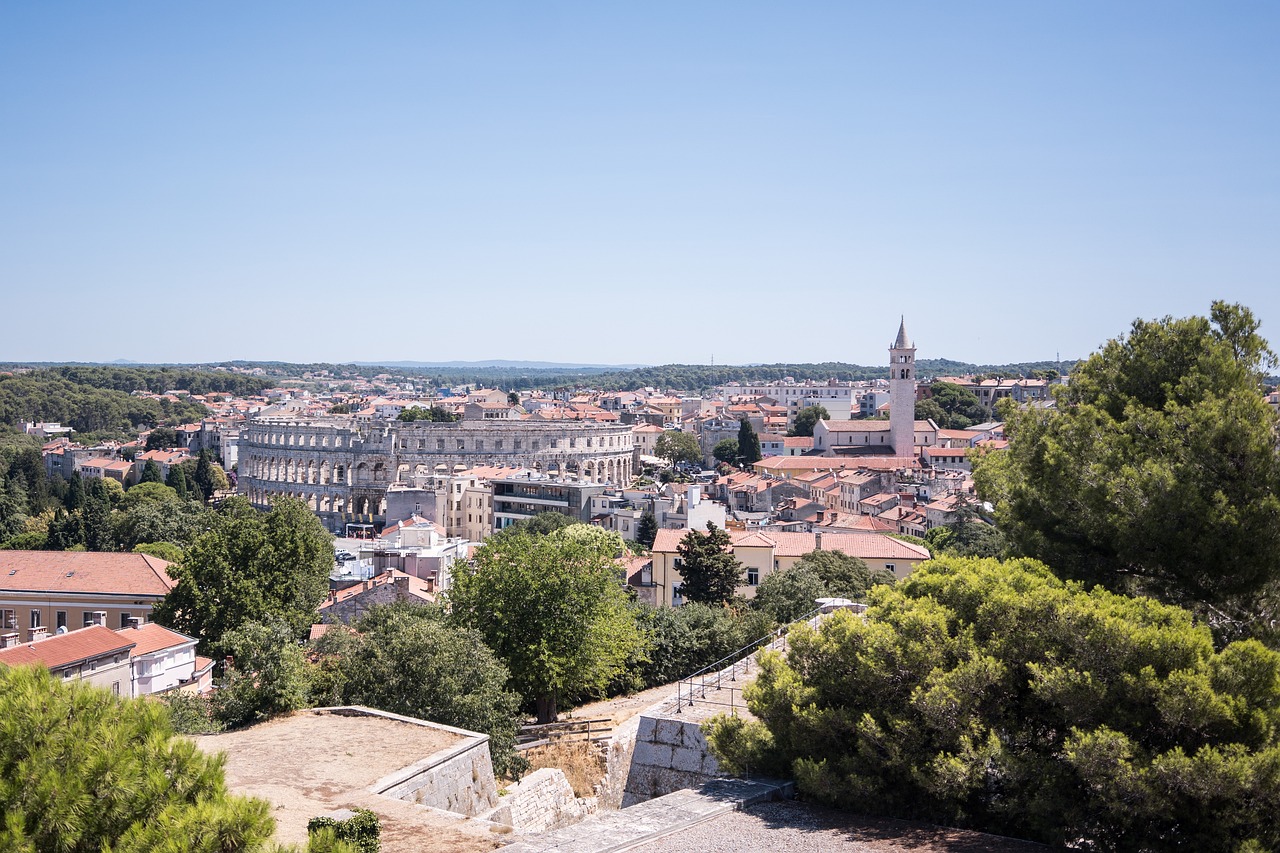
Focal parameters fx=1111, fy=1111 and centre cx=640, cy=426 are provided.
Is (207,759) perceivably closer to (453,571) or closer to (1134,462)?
(1134,462)

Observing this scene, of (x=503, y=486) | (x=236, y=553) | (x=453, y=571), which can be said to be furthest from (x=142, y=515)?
(x=453, y=571)

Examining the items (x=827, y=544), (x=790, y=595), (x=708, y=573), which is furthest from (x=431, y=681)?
(x=827, y=544)

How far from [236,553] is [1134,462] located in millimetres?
21591

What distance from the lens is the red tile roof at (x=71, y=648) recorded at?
18.6 meters

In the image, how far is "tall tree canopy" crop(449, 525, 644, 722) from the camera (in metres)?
20.5

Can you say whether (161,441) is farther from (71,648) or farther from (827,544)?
(71,648)

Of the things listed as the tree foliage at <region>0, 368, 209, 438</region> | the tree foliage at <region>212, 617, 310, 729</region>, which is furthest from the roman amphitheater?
the tree foliage at <region>212, 617, 310, 729</region>

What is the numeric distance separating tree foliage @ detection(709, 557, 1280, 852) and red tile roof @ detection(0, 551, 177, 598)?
870 inches

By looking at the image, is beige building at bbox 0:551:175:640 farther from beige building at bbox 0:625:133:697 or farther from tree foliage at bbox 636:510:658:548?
tree foliage at bbox 636:510:658:548

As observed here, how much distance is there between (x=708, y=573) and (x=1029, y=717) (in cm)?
2026

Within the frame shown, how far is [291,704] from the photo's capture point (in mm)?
15133

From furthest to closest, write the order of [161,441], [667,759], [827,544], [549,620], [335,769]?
[161,441]
[827,544]
[549,620]
[667,759]
[335,769]

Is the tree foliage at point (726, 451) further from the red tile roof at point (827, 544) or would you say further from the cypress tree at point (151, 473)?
the red tile roof at point (827, 544)

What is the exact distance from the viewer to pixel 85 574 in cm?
2909
